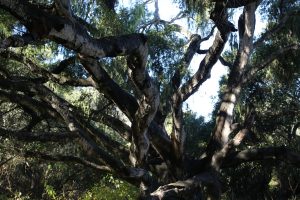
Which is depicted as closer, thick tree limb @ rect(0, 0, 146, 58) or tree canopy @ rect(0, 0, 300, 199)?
thick tree limb @ rect(0, 0, 146, 58)

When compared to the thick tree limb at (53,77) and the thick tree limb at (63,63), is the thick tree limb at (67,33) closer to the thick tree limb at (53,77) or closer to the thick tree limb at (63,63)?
the thick tree limb at (53,77)

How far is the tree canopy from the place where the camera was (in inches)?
230

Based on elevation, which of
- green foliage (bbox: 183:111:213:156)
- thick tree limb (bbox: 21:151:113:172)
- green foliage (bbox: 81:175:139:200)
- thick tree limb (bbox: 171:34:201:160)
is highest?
green foliage (bbox: 183:111:213:156)

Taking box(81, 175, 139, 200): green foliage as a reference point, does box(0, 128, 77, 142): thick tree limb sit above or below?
above

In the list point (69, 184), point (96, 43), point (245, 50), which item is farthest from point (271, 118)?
point (96, 43)

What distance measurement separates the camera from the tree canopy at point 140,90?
230 inches

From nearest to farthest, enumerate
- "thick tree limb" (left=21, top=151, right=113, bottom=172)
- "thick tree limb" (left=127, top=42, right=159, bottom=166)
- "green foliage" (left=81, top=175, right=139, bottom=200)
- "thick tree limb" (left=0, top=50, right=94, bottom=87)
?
"thick tree limb" (left=127, top=42, right=159, bottom=166)
"green foliage" (left=81, top=175, right=139, bottom=200)
"thick tree limb" (left=21, top=151, right=113, bottom=172)
"thick tree limb" (left=0, top=50, right=94, bottom=87)

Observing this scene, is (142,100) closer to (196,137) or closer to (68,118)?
(68,118)

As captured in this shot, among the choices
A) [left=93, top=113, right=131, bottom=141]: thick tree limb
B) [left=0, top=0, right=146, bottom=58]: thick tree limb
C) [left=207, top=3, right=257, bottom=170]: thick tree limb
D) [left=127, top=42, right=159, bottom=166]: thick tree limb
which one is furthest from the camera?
[left=207, top=3, right=257, bottom=170]: thick tree limb

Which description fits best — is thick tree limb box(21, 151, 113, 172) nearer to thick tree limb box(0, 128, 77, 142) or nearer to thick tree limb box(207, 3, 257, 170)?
thick tree limb box(0, 128, 77, 142)

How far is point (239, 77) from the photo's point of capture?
956cm

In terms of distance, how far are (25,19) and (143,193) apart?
368 centimetres

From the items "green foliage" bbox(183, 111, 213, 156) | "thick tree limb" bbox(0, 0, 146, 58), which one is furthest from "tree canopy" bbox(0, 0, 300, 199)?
"green foliage" bbox(183, 111, 213, 156)

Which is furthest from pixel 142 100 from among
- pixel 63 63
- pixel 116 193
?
pixel 63 63
